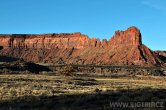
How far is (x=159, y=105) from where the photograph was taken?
19.1 m

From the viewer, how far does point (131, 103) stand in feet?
66.9

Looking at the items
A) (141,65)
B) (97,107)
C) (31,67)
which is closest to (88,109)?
(97,107)

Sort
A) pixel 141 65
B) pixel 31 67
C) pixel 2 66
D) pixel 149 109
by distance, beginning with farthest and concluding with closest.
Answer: pixel 141 65 → pixel 31 67 → pixel 2 66 → pixel 149 109

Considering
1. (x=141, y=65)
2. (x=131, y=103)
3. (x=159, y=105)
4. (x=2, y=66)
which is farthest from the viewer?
(x=141, y=65)

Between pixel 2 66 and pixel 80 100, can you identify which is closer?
pixel 80 100

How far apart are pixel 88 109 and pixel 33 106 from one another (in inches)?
132

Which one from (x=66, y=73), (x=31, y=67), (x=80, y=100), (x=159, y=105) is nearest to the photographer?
(x=159, y=105)

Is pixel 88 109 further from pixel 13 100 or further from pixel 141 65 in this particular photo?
pixel 141 65

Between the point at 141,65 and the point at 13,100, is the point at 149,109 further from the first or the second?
the point at 141,65

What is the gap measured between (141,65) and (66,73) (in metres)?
112

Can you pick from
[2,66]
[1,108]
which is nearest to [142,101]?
[1,108]

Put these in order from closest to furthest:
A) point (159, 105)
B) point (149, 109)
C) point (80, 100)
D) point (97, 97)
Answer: point (149, 109), point (159, 105), point (80, 100), point (97, 97)

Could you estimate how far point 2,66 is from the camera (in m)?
107

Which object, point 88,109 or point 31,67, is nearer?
point 88,109
